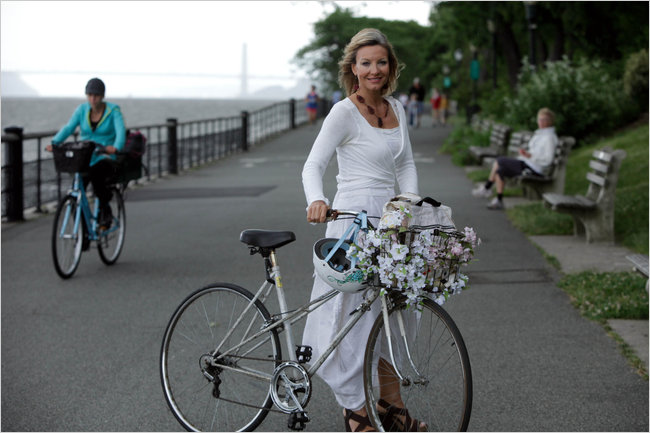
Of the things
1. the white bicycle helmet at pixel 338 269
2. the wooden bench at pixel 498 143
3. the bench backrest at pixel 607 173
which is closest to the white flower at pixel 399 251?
the white bicycle helmet at pixel 338 269

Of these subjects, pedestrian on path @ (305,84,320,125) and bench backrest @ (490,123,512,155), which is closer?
bench backrest @ (490,123,512,155)

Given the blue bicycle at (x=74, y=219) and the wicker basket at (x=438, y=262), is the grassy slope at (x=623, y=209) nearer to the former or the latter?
the blue bicycle at (x=74, y=219)

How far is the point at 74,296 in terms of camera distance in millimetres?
7891

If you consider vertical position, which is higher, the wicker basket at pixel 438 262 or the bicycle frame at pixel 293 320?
the wicker basket at pixel 438 262

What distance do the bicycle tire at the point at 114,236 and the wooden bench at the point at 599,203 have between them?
14.0ft

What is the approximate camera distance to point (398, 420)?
4211 mm

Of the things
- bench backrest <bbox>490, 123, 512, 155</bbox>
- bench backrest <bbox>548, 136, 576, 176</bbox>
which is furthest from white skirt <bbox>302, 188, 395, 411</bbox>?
bench backrest <bbox>490, 123, 512, 155</bbox>

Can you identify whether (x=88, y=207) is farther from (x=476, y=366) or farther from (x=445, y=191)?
(x=445, y=191)

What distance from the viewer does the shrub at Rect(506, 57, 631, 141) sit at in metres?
20.5

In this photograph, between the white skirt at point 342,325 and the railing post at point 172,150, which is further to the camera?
the railing post at point 172,150

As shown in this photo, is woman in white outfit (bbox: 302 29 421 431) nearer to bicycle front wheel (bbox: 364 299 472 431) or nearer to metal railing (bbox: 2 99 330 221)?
bicycle front wheel (bbox: 364 299 472 431)

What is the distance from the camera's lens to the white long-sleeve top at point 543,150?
12.1 meters

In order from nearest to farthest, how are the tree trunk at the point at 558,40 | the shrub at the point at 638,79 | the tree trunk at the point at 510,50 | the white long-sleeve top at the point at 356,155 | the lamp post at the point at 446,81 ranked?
the white long-sleeve top at the point at 356,155, the shrub at the point at 638,79, the tree trunk at the point at 558,40, the tree trunk at the point at 510,50, the lamp post at the point at 446,81

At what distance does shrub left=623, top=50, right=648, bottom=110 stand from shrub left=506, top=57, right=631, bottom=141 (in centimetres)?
58
